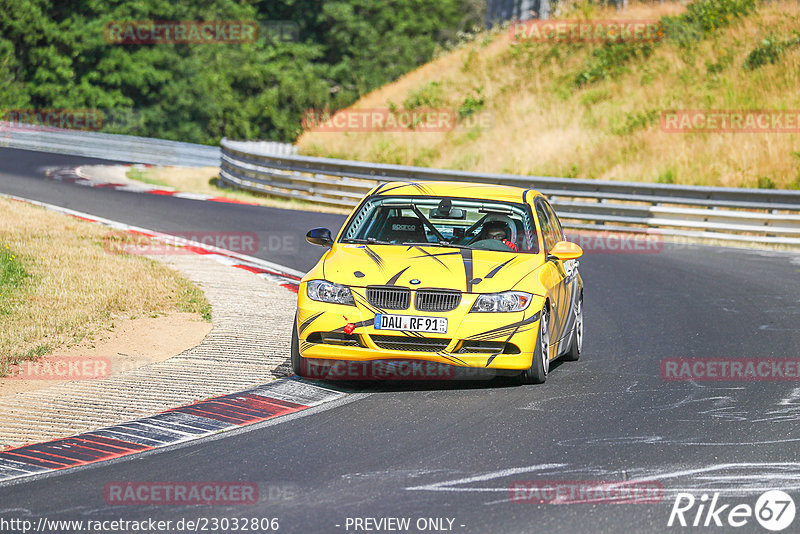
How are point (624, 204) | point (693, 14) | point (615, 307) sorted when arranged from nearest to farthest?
point (615, 307) < point (624, 204) < point (693, 14)

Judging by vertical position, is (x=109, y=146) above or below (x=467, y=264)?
above

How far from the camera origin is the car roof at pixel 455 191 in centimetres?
998

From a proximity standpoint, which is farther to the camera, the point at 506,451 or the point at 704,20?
the point at 704,20

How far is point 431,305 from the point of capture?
8.47 metres

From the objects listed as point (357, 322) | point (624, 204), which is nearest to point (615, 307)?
point (357, 322)

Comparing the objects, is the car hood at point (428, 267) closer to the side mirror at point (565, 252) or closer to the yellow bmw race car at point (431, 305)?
the yellow bmw race car at point (431, 305)

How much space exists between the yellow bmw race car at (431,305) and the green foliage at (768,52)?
921 inches

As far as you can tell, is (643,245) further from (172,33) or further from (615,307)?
(172,33)

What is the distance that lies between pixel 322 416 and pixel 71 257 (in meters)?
8.24

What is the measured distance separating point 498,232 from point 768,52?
2388cm

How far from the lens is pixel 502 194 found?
1009 cm

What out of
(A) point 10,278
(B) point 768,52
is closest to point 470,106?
(B) point 768,52

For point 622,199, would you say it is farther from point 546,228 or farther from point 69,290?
point 69,290

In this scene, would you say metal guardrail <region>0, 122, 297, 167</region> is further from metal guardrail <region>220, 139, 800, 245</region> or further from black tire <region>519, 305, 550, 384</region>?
black tire <region>519, 305, 550, 384</region>
